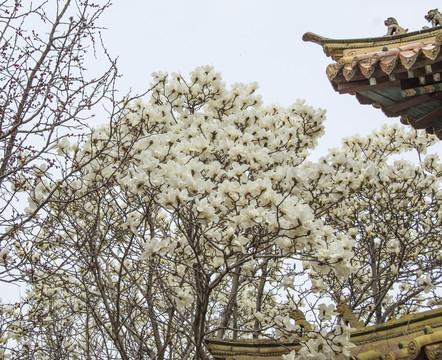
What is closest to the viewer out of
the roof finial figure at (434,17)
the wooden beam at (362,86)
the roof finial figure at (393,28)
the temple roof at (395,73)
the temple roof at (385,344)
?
the temple roof at (385,344)

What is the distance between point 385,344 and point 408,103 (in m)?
1.85

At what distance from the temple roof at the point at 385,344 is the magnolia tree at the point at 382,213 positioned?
545 millimetres

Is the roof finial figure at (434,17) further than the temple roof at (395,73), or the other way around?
the roof finial figure at (434,17)

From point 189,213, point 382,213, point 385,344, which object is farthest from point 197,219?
point 382,213

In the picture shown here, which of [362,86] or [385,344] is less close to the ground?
[362,86]

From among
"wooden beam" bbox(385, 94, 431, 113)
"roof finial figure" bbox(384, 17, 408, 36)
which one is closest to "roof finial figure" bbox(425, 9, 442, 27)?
"roof finial figure" bbox(384, 17, 408, 36)

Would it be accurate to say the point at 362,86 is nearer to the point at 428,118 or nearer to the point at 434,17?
the point at 428,118

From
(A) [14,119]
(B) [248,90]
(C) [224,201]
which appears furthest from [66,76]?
(B) [248,90]

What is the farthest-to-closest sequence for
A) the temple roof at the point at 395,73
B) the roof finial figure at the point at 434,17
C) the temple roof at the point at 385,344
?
1. the roof finial figure at the point at 434,17
2. the temple roof at the point at 395,73
3. the temple roof at the point at 385,344

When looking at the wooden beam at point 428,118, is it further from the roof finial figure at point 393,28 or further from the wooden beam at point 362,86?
the roof finial figure at point 393,28

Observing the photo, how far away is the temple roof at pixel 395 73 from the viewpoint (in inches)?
138

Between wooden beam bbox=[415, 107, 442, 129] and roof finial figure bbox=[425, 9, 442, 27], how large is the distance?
0.68 meters

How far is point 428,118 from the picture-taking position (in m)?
4.04

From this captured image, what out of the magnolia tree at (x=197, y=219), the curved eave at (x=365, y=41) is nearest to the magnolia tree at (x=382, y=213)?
the magnolia tree at (x=197, y=219)
